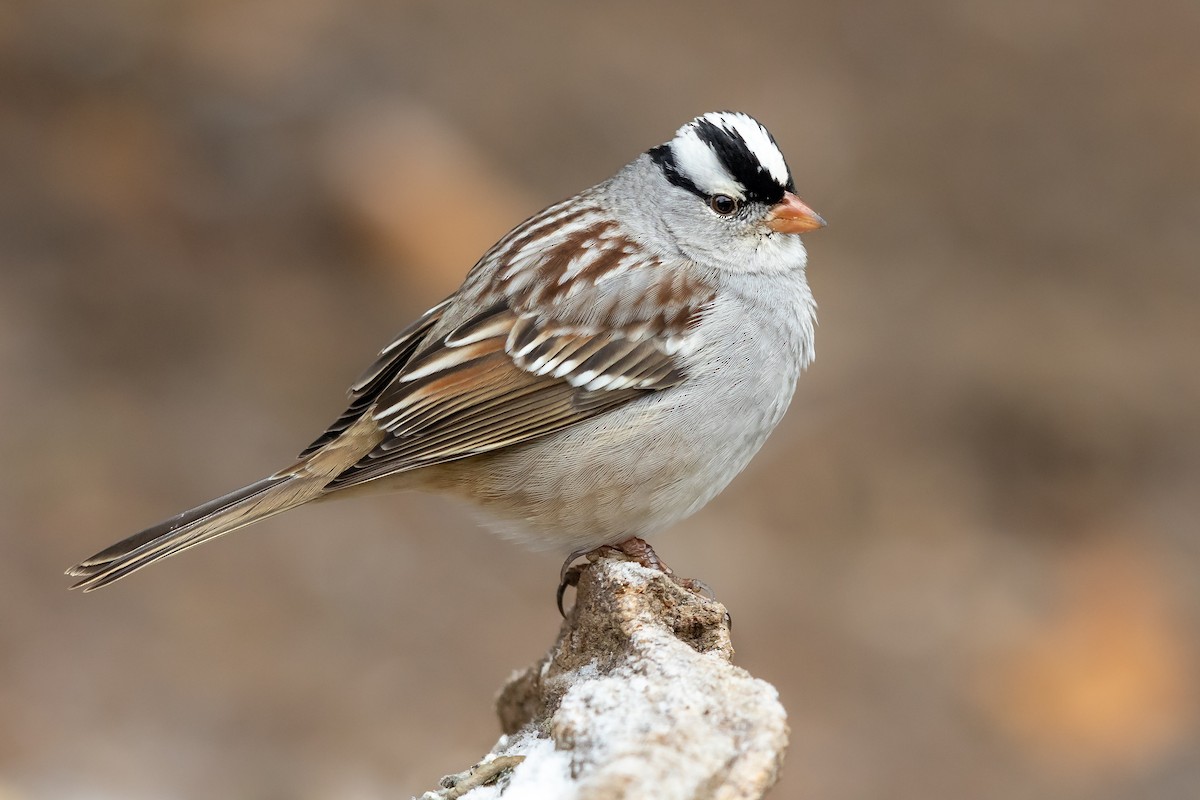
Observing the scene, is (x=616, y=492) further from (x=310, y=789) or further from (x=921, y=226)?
(x=921, y=226)

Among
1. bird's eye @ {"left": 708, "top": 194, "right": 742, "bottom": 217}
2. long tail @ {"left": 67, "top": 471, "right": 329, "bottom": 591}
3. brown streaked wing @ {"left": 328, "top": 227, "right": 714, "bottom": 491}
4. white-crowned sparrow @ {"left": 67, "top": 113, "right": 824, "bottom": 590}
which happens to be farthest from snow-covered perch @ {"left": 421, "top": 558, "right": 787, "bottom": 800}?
bird's eye @ {"left": 708, "top": 194, "right": 742, "bottom": 217}

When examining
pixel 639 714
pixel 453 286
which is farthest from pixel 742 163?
pixel 453 286

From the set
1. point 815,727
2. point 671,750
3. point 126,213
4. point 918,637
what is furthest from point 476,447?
point 126,213

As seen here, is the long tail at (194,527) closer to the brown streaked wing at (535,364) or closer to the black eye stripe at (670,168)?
the brown streaked wing at (535,364)

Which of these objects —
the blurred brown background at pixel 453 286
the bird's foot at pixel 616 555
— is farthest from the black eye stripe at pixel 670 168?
the blurred brown background at pixel 453 286

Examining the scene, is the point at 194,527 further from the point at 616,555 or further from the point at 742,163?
the point at 742,163

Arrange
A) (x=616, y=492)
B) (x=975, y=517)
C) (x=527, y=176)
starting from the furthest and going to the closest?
(x=527, y=176) < (x=975, y=517) < (x=616, y=492)
